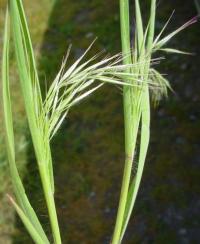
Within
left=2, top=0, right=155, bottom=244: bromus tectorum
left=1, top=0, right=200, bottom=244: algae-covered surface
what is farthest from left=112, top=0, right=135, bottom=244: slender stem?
left=1, top=0, right=200, bottom=244: algae-covered surface

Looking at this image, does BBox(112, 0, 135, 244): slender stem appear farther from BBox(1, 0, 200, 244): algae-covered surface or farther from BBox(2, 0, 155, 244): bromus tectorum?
BBox(1, 0, 200, 244): algae-covered surface

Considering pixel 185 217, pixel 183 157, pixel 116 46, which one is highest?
pixel 116 46

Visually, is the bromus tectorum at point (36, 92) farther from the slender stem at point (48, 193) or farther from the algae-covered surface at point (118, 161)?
the algae-covered surface at point (118, 161)

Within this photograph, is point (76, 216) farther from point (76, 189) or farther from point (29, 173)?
point (29, 173)

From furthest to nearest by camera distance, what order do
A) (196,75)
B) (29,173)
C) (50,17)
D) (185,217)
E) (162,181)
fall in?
1. (50,17)
2. (196,75)
3. (29,173)
4. (162,181)
5. (185,217)

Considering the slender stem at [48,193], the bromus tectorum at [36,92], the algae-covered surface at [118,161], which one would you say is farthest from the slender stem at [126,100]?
the algae-covered surface at [118,161]

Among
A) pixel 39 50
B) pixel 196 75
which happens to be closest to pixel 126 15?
pixel 196 75

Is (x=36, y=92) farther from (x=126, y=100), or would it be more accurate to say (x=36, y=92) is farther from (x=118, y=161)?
(x=118, y=161)

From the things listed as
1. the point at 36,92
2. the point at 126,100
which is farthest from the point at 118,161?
the point at 36,92
